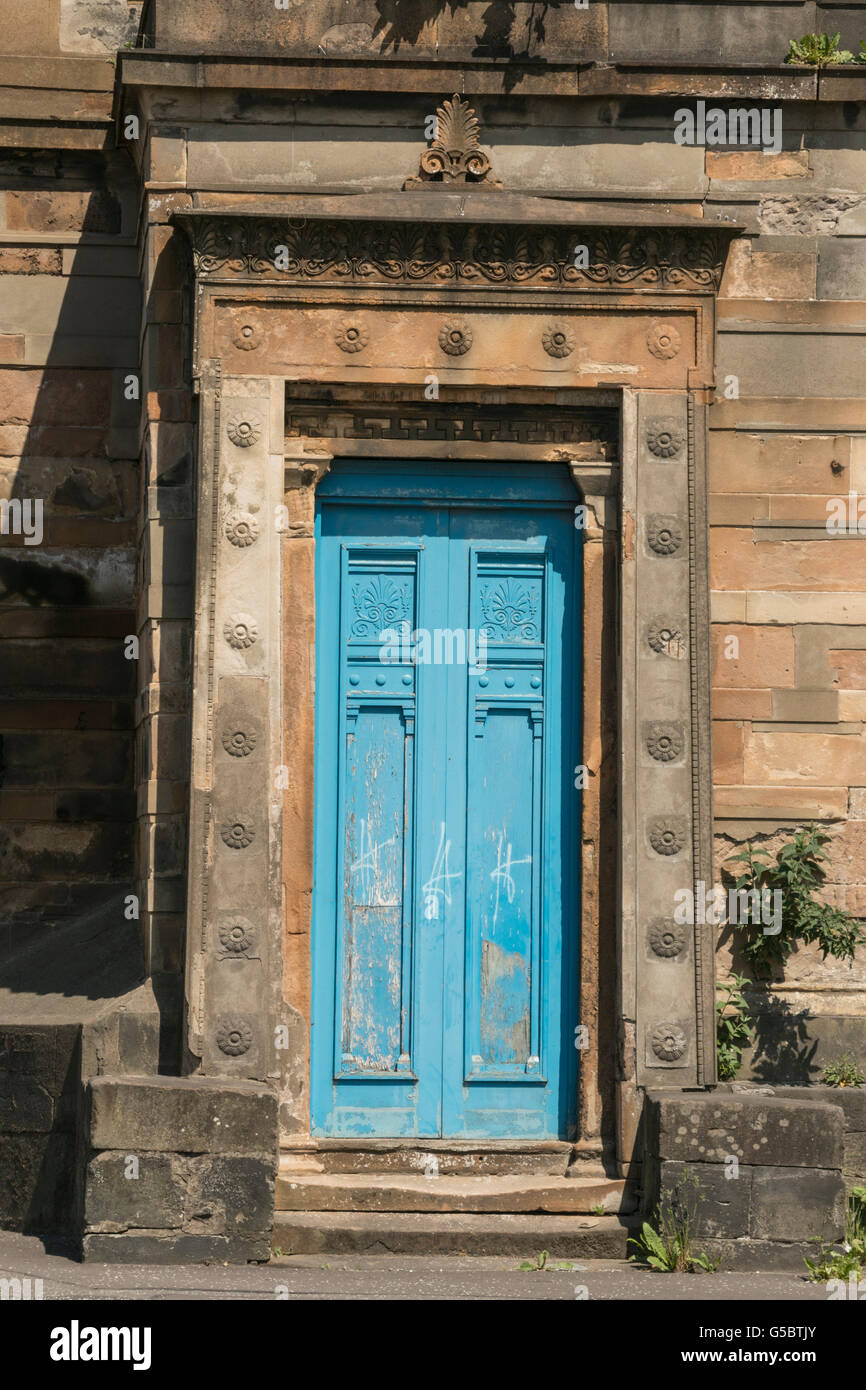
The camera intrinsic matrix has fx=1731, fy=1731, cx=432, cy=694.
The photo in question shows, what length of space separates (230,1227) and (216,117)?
16.8 feet

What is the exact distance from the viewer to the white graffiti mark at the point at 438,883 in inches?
327

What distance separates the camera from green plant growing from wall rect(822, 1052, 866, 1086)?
826 cm

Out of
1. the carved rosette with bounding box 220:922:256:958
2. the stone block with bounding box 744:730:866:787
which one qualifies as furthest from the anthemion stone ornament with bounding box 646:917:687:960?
the carved rosette with bounding box 220:922:256:958

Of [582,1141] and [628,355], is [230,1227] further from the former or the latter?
[628,355]

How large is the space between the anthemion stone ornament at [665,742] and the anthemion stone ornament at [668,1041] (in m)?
1.24

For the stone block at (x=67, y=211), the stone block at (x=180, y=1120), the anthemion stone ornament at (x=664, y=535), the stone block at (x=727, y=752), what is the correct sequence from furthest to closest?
the stone block at (x=67, y=211) < the stone block at (x=727, y=752) < the anthemion stone ornament at (x=664, y=535) < the stone block at (x=180, y=1120)

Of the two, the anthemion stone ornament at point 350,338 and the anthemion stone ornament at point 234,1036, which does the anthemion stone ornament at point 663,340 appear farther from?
the anthemion stone ornament at point 234,1036

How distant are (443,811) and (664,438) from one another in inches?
81.7

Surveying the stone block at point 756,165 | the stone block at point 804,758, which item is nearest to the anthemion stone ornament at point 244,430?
the stone block at point 756,165

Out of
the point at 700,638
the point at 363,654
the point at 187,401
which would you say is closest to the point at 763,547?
the point at 700,638

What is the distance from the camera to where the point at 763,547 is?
8547 millimetres

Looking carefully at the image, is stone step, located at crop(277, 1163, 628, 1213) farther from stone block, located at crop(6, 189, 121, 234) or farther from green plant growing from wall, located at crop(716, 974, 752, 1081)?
stone block, located at crop(6, 189, 121, 234)

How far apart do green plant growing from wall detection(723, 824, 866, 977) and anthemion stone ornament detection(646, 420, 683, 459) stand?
1.95 metres

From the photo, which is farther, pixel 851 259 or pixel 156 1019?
pixel 851 259
